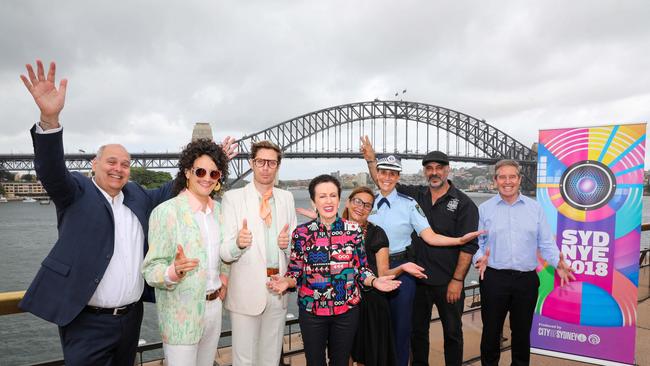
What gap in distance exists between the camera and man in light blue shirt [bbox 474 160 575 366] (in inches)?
123

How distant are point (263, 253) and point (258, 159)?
1.86ft

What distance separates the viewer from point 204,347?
2168mm

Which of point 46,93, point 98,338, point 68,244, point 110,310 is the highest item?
point 46,93

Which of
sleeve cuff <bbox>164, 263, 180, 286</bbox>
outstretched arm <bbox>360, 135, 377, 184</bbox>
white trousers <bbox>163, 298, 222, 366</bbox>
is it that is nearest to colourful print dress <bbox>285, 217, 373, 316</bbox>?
white trousers <bbox>163, 298, 222, 366</bbox>

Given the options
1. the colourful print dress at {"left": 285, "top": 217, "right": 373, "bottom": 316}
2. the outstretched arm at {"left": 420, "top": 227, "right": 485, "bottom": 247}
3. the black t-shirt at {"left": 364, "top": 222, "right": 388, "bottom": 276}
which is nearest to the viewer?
the colourful print dress at {"left": 285, "top": 217, "right": 373, "bottom": 316}

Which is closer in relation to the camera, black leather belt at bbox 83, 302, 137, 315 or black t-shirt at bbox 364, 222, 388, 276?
black leather belt at bbox 83, 302, 137, 315

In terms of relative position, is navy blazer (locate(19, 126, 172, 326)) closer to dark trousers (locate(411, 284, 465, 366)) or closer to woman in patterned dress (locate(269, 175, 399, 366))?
woman in patterned dress (locate(269, 175, 399, 366))

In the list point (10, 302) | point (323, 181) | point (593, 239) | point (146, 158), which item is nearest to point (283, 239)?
point (323, 181)

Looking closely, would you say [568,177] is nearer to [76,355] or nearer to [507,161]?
[507,161]

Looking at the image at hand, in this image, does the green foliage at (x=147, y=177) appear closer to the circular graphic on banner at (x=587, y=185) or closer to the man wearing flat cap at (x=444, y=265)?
the man wearing flat cap at (x=444, y=265)

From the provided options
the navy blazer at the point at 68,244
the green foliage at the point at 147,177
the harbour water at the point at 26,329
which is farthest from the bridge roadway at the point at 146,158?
the navy blazer at the point at 68,244

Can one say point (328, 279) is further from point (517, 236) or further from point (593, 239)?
point (593, 239)

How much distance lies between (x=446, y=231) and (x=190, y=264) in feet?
6.47

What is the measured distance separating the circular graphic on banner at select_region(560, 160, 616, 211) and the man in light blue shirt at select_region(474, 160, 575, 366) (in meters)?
0.63
